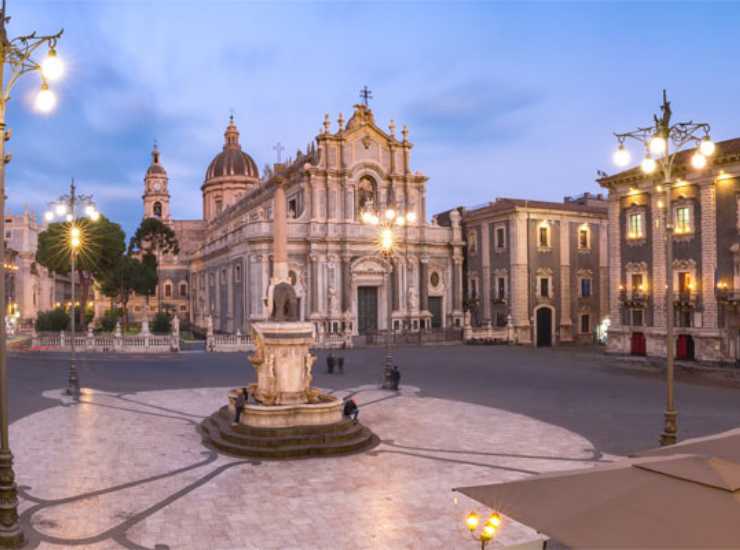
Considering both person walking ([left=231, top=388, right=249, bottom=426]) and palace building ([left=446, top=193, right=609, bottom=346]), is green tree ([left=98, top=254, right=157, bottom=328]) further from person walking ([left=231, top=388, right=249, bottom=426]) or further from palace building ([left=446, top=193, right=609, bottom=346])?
person walking ([left=231, top=388, right=249, bottom=426])

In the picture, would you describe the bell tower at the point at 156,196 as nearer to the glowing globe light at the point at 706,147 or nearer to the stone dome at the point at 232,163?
the stone dome at the point at 232,163

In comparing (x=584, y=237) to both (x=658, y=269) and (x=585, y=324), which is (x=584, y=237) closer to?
(x=585, y=324)

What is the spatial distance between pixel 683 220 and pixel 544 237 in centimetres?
1519

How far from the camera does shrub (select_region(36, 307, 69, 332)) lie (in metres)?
45.2

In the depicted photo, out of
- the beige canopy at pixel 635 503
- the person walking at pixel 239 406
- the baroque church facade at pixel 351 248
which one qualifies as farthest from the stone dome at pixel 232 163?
the beige canopy at pixel 635 503

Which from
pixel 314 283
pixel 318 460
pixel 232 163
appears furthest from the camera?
pixel 232 163

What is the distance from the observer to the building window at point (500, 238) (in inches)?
1847

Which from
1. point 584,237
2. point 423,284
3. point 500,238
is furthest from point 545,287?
point 423,284

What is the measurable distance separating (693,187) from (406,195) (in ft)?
74.7

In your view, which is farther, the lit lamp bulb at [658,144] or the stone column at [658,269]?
the stone column at [658,269]

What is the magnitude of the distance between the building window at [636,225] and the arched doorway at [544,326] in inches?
521

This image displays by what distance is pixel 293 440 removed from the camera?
48.4 ft

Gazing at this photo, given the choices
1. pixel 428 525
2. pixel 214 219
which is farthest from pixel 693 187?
pixel 214 219

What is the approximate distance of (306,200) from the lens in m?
46.0
